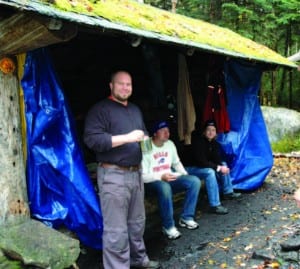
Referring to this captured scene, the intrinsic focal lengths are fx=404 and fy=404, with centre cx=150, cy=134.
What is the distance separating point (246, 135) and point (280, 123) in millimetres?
6536

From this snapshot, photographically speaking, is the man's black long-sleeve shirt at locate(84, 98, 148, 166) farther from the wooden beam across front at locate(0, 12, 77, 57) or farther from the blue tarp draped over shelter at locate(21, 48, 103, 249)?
the wooden beam across front at locate(0, 12, 77, 57)

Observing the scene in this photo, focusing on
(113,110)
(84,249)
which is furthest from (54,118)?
(84,249)

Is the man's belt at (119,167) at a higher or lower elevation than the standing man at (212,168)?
higher

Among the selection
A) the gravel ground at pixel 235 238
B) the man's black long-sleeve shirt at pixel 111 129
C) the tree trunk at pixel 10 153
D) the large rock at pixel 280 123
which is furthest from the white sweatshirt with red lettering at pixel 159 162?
the large rock at pixel 280 123

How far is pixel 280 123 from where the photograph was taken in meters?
13.9

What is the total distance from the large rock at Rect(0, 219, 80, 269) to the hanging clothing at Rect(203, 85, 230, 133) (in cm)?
425

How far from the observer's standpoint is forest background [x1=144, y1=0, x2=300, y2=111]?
1497 centimetres

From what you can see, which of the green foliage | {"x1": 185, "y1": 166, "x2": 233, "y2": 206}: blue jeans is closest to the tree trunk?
{"x1": 185, "y1": 166, "x2": 233, "y2": 206}: blue jeans

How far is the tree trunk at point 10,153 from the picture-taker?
395 cm

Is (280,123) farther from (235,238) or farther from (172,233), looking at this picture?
(172,233)

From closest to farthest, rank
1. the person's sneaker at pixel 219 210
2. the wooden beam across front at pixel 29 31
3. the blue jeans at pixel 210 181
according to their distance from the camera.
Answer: the wooden beam across front at pixel 29 31, the blue jeans at pixel 210 181, the person's sneaker at pixel 219 210

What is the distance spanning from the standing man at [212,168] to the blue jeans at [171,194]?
61cm

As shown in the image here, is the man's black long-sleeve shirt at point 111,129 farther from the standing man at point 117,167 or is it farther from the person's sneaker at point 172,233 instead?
the person's sneaker at point 172,233

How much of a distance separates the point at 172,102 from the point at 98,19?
3.84 m
